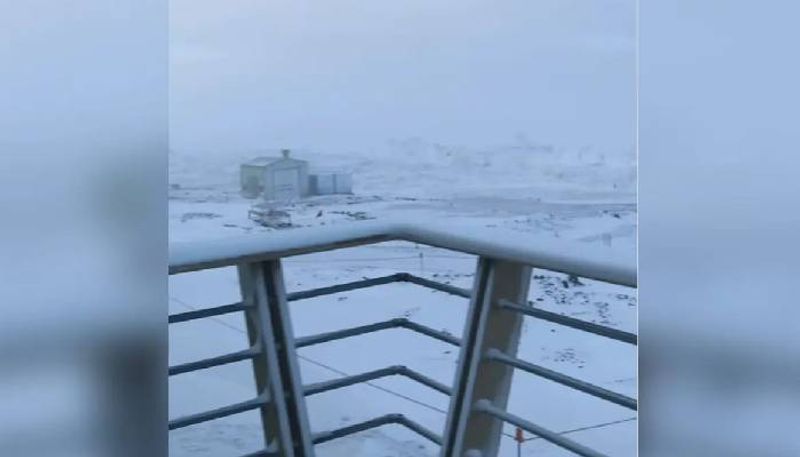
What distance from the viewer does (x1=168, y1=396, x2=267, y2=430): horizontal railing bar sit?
4.43ft

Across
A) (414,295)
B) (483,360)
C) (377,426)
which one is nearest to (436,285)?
(414,295)

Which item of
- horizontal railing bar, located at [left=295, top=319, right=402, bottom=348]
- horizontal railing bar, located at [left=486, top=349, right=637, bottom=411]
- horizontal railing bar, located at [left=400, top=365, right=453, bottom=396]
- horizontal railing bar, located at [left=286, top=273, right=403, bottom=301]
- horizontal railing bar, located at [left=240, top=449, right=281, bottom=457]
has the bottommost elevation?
horizontal railing bar, located at [left=240, top=449, right=281, bottom=457]

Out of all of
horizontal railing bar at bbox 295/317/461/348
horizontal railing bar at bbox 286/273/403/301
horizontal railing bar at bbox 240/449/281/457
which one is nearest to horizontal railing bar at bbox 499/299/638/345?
horizontal railing bar at bbox 295/317/461/348

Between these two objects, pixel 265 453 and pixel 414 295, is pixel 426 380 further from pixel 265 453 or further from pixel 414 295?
pixel 265 453

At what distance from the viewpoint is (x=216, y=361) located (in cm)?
144

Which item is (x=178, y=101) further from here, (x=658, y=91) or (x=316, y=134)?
(x=658, y=91)

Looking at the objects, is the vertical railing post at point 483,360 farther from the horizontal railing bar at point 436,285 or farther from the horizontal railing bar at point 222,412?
the horizontal railing bar at point 222,412

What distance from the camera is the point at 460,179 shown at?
1427 mm

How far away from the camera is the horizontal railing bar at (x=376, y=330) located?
1590mm

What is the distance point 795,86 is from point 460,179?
0.85m

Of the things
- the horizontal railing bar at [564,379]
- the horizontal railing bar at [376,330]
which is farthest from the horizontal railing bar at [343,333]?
the horizontal railing bar at [564,379]

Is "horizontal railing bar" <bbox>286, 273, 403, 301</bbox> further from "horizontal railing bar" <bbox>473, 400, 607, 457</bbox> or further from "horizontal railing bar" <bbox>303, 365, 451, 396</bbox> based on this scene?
"horizontal railing bar" <bbox>473, 400, 607, 457</bbox>

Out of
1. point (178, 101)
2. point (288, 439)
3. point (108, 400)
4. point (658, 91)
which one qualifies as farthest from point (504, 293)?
point (108, 400)

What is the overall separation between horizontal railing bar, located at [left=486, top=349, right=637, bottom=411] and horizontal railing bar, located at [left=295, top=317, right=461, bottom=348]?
4.0 inches
